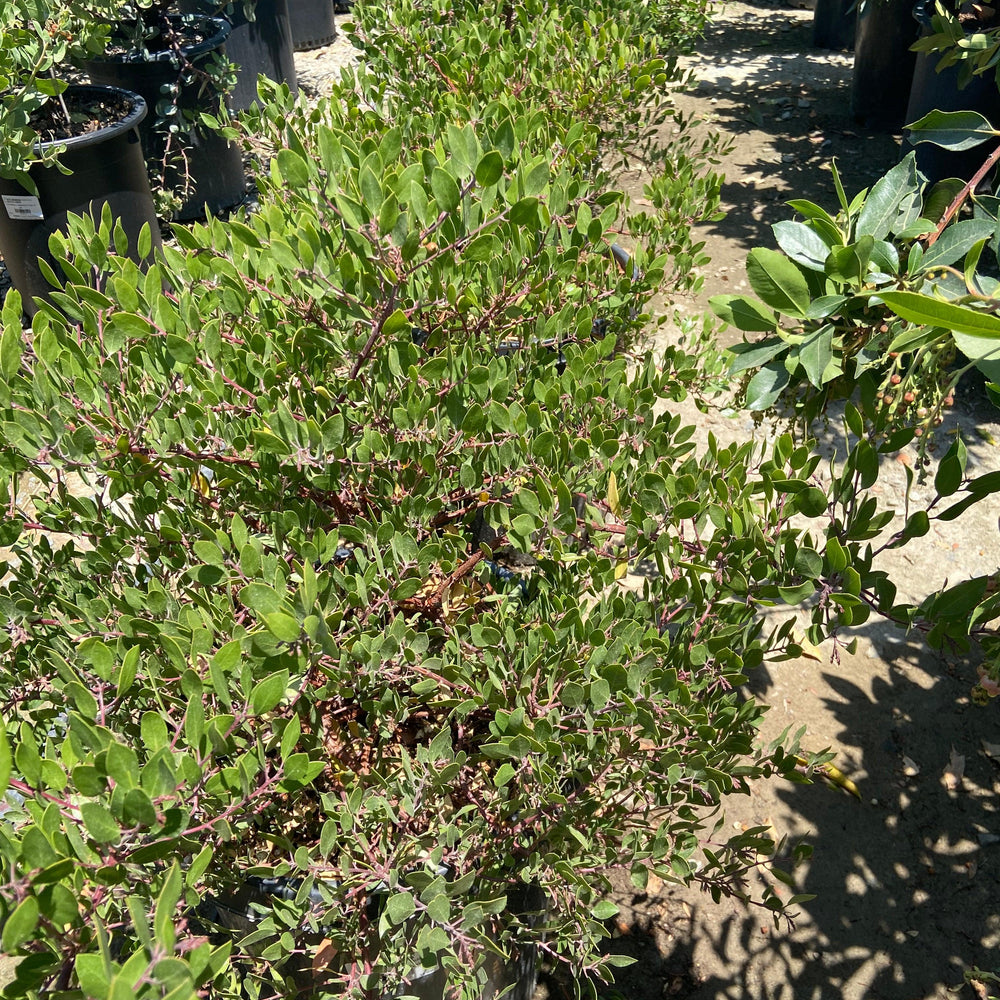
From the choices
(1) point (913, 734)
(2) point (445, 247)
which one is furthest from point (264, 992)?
(1) point (913, 734)

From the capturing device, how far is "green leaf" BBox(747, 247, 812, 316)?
114 centimetres

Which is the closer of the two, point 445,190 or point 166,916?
point 166,916

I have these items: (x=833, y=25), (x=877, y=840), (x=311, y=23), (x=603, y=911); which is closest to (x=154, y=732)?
(x=603, y=911)

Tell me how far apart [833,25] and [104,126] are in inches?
259

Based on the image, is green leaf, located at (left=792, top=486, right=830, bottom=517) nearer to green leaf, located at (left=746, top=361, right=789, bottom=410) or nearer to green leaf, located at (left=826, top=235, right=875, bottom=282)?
green leaf, located at (left=746, top=361, right=789, bottom=410)

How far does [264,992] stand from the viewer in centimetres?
145

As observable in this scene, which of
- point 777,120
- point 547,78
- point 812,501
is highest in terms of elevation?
point 547,78

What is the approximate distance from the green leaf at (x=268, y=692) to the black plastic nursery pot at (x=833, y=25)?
8832 mm

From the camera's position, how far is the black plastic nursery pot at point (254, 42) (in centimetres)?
627

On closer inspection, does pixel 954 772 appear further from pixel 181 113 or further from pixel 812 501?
pixel 181 113

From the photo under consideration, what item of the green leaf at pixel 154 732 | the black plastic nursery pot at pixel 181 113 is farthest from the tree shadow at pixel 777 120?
the green leaf at pixel 154 732

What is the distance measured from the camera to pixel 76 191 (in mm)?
4137

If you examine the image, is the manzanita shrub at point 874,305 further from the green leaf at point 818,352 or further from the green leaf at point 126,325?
the green leaf at point 126,325

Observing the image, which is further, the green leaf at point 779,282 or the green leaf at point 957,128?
the green leaf at point 957,128
